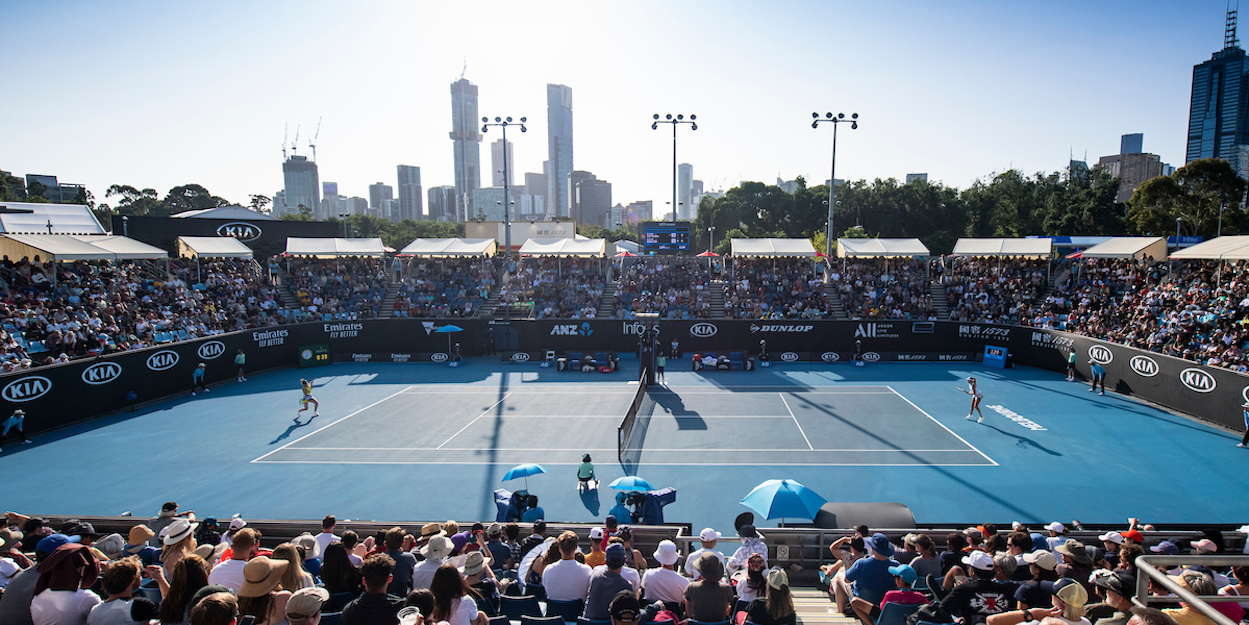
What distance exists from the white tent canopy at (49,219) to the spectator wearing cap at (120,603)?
4364cm

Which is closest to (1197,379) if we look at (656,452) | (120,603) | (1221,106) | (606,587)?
(656,452)

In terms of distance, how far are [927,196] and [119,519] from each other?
268ft

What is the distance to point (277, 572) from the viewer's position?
193 inches

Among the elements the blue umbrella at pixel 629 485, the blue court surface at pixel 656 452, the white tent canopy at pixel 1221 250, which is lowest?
the blue court surface at pixel 656 452

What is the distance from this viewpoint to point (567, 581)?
6.37m

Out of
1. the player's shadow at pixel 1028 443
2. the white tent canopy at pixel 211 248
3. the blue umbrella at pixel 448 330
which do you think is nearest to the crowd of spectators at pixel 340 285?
the white tent canopy at pixel 211 248

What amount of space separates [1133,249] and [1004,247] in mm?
6157

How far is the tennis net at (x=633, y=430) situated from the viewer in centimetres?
1678

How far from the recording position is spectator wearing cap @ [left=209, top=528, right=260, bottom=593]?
234 inches

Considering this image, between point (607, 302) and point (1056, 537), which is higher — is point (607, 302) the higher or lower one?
the higher one

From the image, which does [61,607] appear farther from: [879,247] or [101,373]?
[879,247]

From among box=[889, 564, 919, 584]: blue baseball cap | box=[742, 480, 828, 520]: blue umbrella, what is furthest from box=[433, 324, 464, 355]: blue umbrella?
box=[889, 564, 919, 584]: blue baseball cap

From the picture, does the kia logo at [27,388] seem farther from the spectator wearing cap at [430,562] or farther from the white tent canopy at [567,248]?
the white tent canopy at [567,248]

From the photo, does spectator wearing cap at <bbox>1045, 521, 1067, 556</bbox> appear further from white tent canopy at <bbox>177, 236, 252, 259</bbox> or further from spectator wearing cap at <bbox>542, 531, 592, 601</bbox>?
white tent canopy at <bbox>177, 236, 252, 259</bbox>
